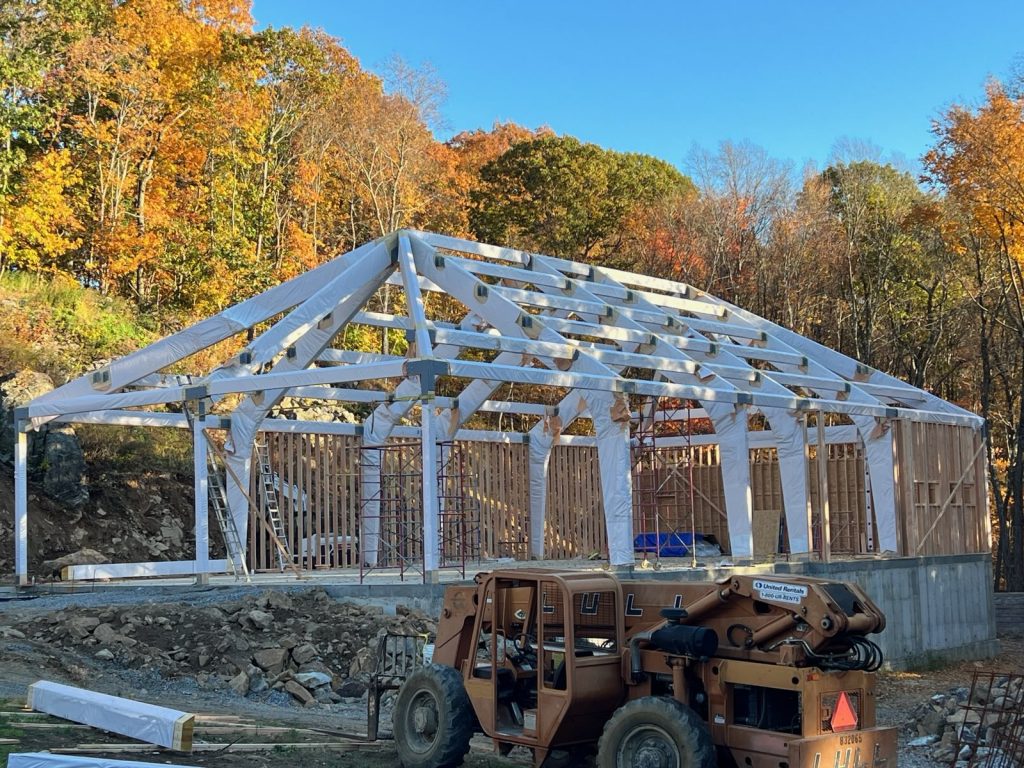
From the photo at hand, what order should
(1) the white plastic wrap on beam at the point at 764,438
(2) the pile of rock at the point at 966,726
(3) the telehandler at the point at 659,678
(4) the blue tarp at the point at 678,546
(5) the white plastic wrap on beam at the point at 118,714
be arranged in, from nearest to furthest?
(3) the telehandler at the point at 659,678 → (5) the white plastic wrap on beam at the point at 118,714 → (2) the pile of rock at the point at 966,726 → (1) the white plastic wrap on beam at the point at 764,438 → (4) the blue tarp at the point at 678,546

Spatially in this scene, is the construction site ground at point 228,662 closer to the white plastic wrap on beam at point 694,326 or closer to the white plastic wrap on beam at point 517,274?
the white plastic wrap on beam at point 517,274

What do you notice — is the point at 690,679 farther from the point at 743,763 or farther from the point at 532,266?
the point at 532,266

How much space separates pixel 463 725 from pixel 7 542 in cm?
1757

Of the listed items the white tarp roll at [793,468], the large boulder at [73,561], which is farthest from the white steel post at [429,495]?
the white tarp roll at [793,468]

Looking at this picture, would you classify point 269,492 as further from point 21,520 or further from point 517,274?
point 517,274

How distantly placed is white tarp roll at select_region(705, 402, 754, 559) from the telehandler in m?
11.5

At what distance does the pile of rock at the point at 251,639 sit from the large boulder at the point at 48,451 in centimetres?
1001

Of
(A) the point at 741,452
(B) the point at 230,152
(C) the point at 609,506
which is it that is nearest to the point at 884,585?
(A) the point at 741,452

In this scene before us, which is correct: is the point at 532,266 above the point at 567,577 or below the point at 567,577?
above

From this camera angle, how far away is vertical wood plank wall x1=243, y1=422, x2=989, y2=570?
22.6 m

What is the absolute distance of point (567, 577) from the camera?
8.54 metres

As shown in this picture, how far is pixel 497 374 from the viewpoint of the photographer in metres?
16.6

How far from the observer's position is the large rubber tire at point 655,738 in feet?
24.0

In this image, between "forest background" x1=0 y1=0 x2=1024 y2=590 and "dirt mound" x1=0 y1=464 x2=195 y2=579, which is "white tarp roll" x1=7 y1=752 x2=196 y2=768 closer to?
"dirt mound" x1=0 y1=464 x2=195 y2=579
